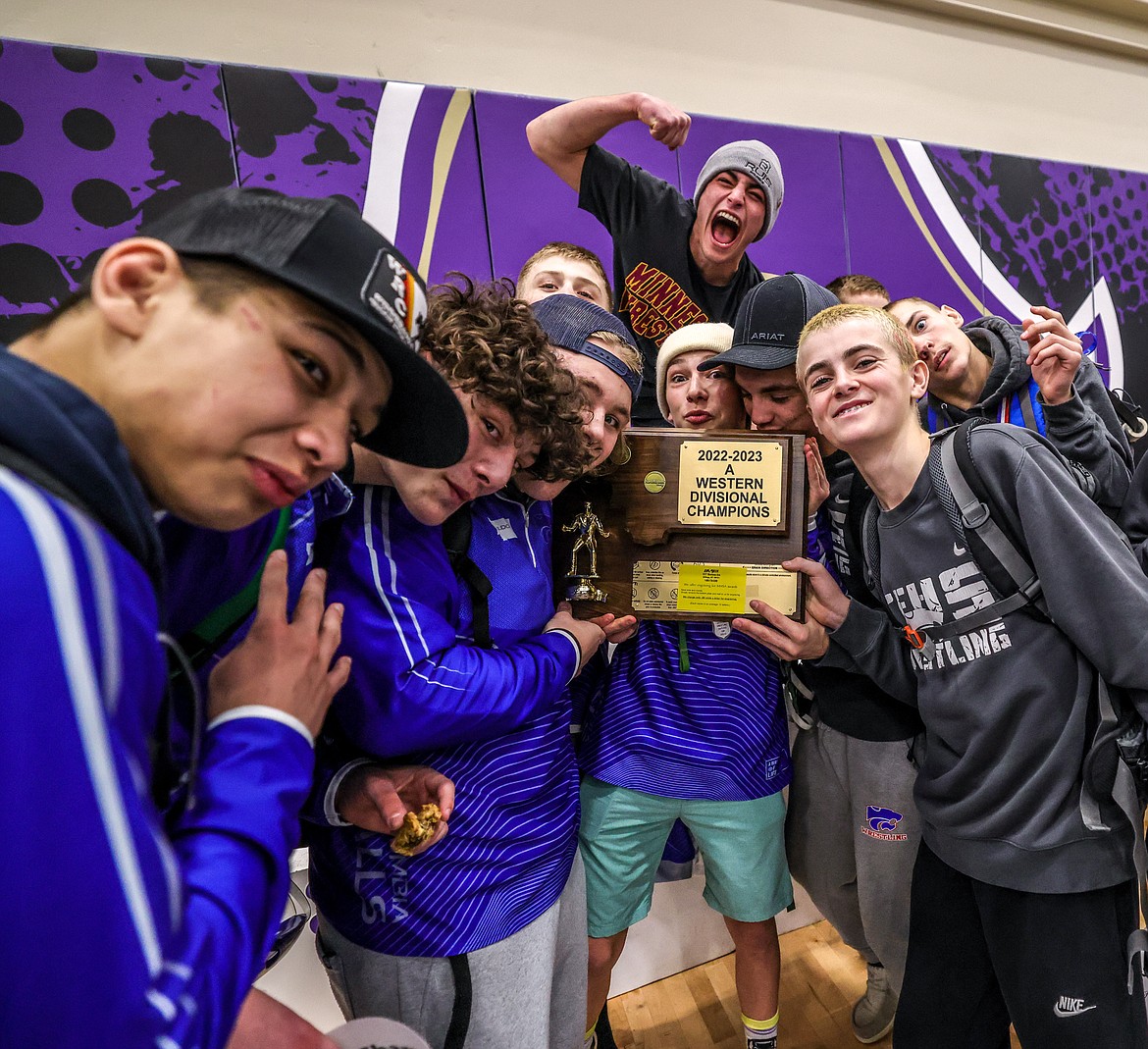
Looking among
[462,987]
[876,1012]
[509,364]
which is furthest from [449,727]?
[876,1012]

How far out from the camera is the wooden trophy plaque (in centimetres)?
146

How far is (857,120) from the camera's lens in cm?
311

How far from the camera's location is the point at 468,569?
3.94 ft

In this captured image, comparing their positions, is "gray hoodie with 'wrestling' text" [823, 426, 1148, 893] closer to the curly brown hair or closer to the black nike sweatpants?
the black nike sweatpants

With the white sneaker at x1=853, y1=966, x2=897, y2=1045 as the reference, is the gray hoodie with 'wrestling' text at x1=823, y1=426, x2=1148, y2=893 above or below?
above

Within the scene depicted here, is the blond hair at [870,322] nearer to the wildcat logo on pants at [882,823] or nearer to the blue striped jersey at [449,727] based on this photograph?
the blue striped jersey at [449,727]

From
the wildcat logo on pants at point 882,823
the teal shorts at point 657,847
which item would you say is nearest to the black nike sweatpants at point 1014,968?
the wildcat logo on pants at point 882,823

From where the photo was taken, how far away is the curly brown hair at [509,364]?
3.59 feet

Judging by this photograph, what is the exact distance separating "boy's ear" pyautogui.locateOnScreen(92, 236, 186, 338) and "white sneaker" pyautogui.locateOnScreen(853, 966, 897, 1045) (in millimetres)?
2292

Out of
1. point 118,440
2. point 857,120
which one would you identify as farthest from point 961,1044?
point 857,120

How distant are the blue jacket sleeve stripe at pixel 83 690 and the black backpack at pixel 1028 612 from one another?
1.36 meters

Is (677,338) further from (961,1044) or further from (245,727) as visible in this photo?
(961,1044)

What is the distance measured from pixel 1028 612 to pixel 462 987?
1.20m

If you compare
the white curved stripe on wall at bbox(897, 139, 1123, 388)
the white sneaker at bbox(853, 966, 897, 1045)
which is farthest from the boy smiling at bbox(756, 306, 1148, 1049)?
the white curved stripe on wall at bbox(897, 139, 1123, 388)
